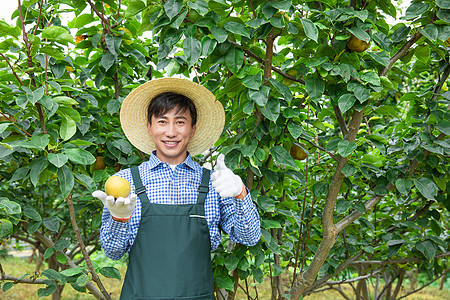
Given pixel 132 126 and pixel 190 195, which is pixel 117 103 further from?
pixel 190 195

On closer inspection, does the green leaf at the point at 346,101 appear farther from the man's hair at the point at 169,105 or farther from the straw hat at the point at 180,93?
the man's hair at the point at 169,105

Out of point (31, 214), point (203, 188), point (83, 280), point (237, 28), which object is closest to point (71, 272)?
point (83, 280)

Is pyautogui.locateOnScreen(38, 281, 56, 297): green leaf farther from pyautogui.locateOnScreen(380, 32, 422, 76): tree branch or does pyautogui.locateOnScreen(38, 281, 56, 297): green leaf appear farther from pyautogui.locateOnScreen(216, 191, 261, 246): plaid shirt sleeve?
pyautogui.locateOnScreen(380, 32, 422, 76): tree branch

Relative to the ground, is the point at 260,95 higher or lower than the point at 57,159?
higher

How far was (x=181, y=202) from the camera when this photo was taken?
175cm

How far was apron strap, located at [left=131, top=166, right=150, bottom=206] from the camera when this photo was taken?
66.6 inches

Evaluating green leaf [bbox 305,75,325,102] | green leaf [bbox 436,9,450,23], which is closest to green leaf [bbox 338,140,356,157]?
green leaf [bbox 305,75,325,102]

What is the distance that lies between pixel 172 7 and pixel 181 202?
0.73m

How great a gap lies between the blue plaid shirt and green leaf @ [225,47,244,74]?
44 centimetres

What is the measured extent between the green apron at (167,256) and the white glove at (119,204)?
16 centimetres

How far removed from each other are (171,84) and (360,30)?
770 mm

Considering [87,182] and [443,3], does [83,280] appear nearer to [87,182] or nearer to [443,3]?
[87,182]

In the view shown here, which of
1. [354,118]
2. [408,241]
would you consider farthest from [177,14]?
[408,241]

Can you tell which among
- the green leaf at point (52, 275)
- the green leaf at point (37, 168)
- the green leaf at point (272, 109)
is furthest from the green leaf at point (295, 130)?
the green leaf at point (52, 275)
